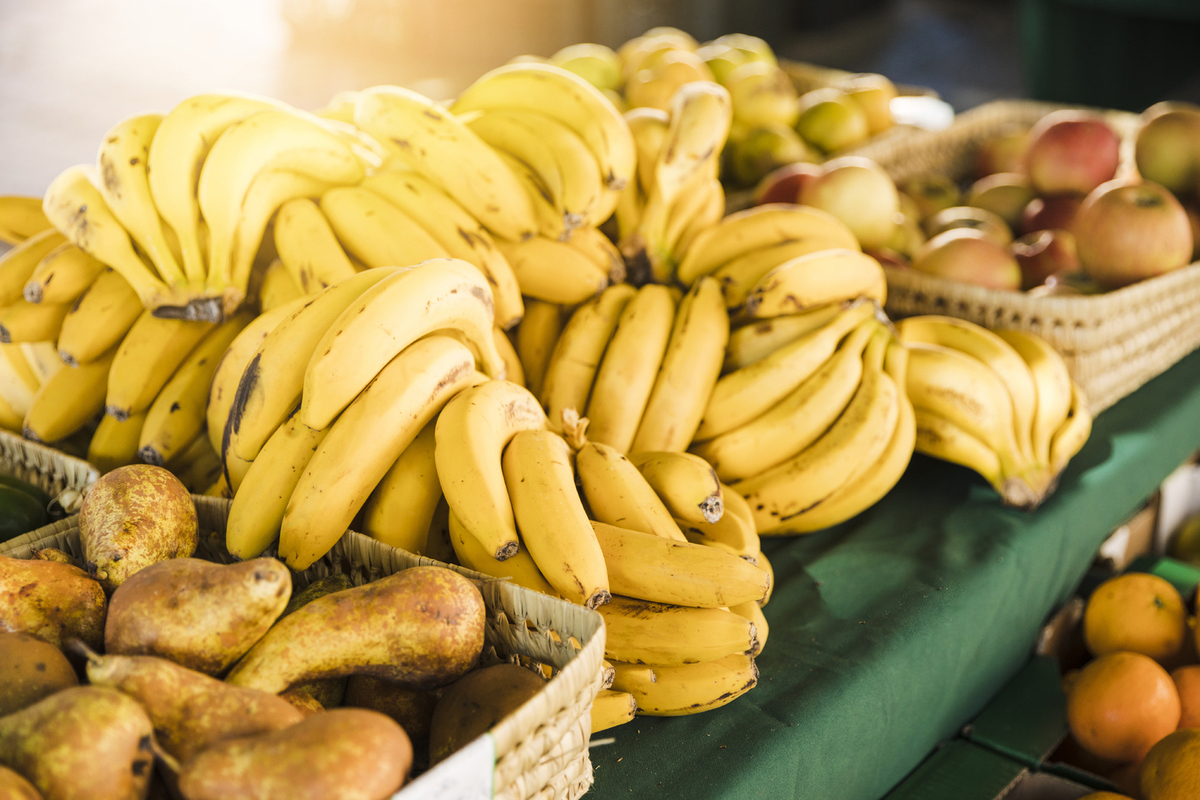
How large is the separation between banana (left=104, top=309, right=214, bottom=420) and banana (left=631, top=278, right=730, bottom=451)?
57 centimetres

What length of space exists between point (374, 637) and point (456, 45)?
6.36 meters

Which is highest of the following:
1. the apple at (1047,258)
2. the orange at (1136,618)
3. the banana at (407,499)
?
the banana at (407,499)

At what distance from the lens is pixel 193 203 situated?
1037 millimetres

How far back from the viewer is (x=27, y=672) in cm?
61

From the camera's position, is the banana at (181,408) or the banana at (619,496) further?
the banana at (181,408)

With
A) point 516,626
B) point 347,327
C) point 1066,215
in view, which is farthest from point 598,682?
point 1066,215

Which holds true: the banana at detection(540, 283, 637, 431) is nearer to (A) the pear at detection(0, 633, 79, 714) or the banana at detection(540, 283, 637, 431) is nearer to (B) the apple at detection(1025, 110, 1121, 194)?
(A) the pear at detection(0, 633, 79, 714)

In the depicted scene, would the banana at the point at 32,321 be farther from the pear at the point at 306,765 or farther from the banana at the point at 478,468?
the pear at the point at 306,765

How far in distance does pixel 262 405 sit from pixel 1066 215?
5.60 ft

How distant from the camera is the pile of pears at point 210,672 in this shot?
0.52m

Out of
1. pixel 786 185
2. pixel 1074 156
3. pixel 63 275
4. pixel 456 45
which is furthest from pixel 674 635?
pixel 456 45

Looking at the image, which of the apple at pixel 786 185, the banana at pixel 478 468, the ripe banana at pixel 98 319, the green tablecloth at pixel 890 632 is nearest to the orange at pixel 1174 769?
the green tablecloth at pixel 890 632

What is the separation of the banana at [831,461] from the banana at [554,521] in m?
0.38

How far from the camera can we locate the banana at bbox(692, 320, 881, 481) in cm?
117
